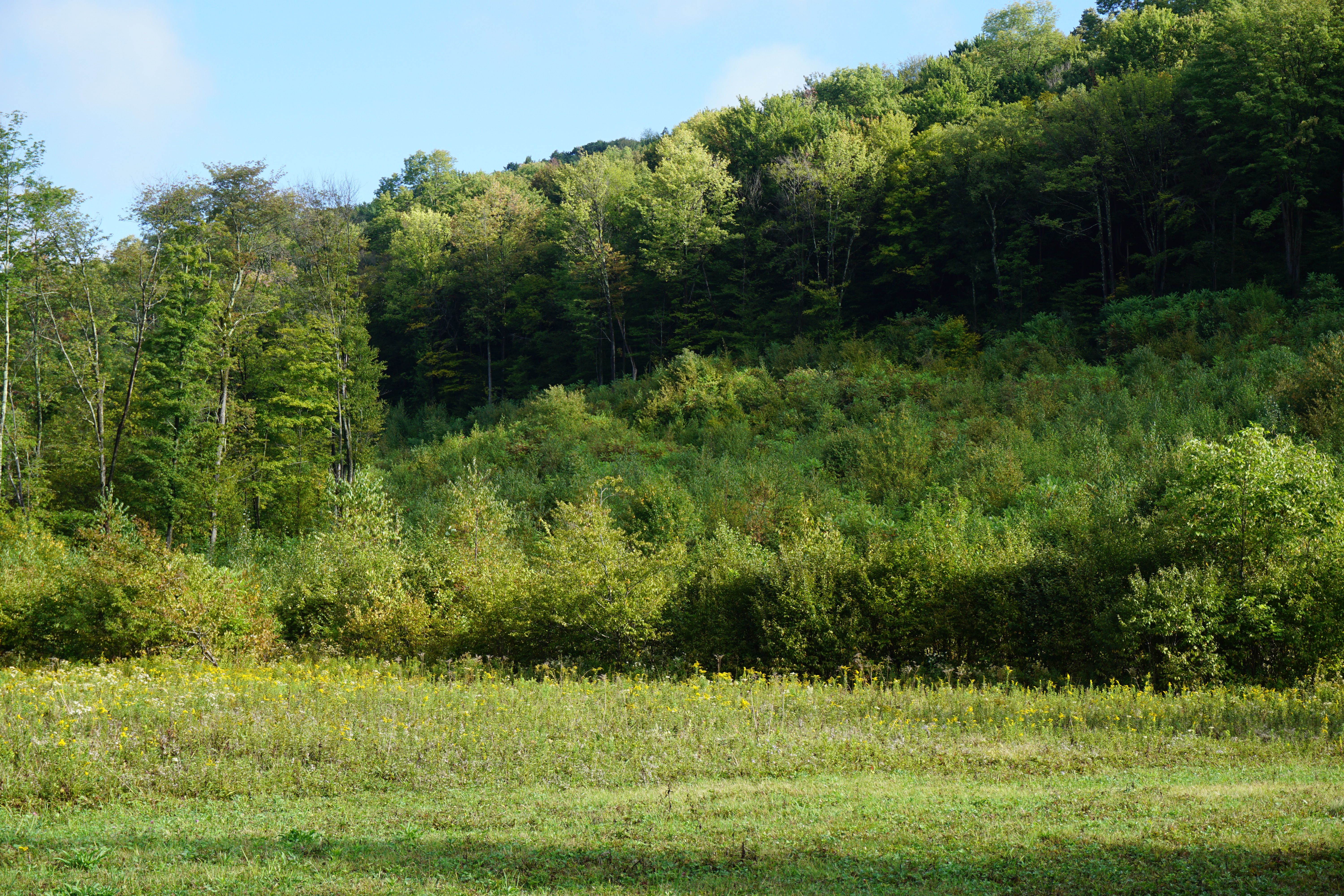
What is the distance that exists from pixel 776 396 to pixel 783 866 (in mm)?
31334

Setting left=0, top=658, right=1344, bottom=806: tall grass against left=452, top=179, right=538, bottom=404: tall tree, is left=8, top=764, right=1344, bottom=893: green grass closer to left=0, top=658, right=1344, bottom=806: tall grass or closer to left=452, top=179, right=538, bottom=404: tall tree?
left=0, top=658, right=1344, bottom=806: tall grass

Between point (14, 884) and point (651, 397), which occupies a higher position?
point (651, 397)

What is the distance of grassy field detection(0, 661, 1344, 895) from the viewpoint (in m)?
6.25

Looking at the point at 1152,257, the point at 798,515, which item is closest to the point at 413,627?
the point at 798,515

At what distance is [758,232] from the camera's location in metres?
46.2

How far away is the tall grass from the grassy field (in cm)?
4

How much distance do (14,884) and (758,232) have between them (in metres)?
43.5

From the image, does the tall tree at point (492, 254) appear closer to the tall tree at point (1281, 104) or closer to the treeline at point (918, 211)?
the treeline at point (918, 211)

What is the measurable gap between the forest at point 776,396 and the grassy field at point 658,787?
2.11 metres

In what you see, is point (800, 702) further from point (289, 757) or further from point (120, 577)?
point (120, 577)

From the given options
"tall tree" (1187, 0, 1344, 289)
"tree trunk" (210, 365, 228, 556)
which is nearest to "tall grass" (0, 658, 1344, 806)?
"tree trunk" (210, 365, 228, 556)

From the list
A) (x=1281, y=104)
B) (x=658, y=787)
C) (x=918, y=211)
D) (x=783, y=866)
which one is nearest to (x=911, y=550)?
(x=658, y=787)

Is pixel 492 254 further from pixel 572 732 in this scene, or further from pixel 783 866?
pixel 783 866

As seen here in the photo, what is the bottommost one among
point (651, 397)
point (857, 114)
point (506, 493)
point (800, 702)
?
point (800, 702)
